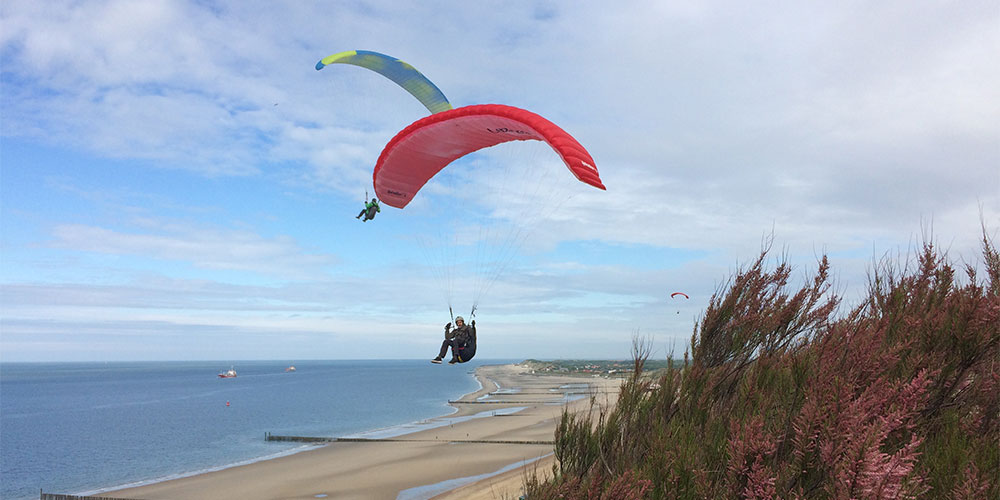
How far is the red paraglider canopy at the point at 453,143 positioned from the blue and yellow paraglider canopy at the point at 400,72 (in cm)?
171

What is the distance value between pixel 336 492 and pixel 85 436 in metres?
36.4

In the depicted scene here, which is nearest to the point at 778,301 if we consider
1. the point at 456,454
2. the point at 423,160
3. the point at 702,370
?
the point at 702,370

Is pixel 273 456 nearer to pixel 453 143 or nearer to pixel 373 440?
pixel 373 440

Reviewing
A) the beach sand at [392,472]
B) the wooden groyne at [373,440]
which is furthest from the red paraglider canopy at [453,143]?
the wooden groyne at [373,440]

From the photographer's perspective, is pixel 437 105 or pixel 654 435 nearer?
pixel 654 435

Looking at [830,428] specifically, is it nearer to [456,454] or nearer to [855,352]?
[855,352]

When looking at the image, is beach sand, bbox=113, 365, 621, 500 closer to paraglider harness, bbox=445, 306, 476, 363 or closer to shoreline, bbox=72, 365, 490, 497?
shoreline, bbox=72, 365, 490, 497

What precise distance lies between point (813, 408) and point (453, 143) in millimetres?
Result: 8773

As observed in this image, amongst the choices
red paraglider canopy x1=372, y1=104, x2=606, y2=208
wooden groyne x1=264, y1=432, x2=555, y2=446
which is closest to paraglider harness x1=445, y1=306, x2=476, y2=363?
red paraglider canopy x1=372, y1=104, x2=606, y2=208

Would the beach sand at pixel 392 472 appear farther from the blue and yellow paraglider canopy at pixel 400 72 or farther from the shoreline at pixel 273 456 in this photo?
the blue and yellow paraglider canopy at pixel 400 72

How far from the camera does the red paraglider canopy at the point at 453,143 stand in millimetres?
8703

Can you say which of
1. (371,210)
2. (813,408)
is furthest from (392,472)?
(813,408)

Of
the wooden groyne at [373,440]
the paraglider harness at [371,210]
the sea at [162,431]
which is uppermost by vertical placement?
the paraglider harness at [371,210]

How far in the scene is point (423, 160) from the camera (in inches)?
473
